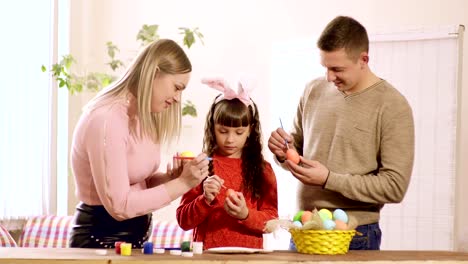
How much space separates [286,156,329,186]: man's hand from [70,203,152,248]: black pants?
1.92ft

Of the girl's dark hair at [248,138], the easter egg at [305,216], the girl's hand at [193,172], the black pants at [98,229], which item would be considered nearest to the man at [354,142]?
the girl's dark hair at [248,138]

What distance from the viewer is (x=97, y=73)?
554 cm

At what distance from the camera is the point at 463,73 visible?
17.8 ft

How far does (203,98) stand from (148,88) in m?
3.01

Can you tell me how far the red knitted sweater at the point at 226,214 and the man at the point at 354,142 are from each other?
5.3 inches

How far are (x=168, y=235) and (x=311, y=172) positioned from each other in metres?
2.40

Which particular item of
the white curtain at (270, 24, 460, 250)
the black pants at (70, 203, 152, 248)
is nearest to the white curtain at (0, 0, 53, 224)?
the white curtain at (270, 24, 460, 250)

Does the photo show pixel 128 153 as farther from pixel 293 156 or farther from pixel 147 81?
pixel 293 156

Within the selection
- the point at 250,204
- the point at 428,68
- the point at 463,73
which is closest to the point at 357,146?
the point at 250,204

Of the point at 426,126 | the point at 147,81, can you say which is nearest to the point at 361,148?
the point at 147,81

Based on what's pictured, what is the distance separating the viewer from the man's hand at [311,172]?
3.15 m

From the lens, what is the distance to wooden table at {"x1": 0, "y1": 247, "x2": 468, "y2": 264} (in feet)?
8.77

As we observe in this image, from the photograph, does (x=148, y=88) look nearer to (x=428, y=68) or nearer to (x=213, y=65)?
(x=428, y=68)

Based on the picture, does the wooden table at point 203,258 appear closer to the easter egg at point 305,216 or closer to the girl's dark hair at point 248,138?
the easter egg at point 305,216
